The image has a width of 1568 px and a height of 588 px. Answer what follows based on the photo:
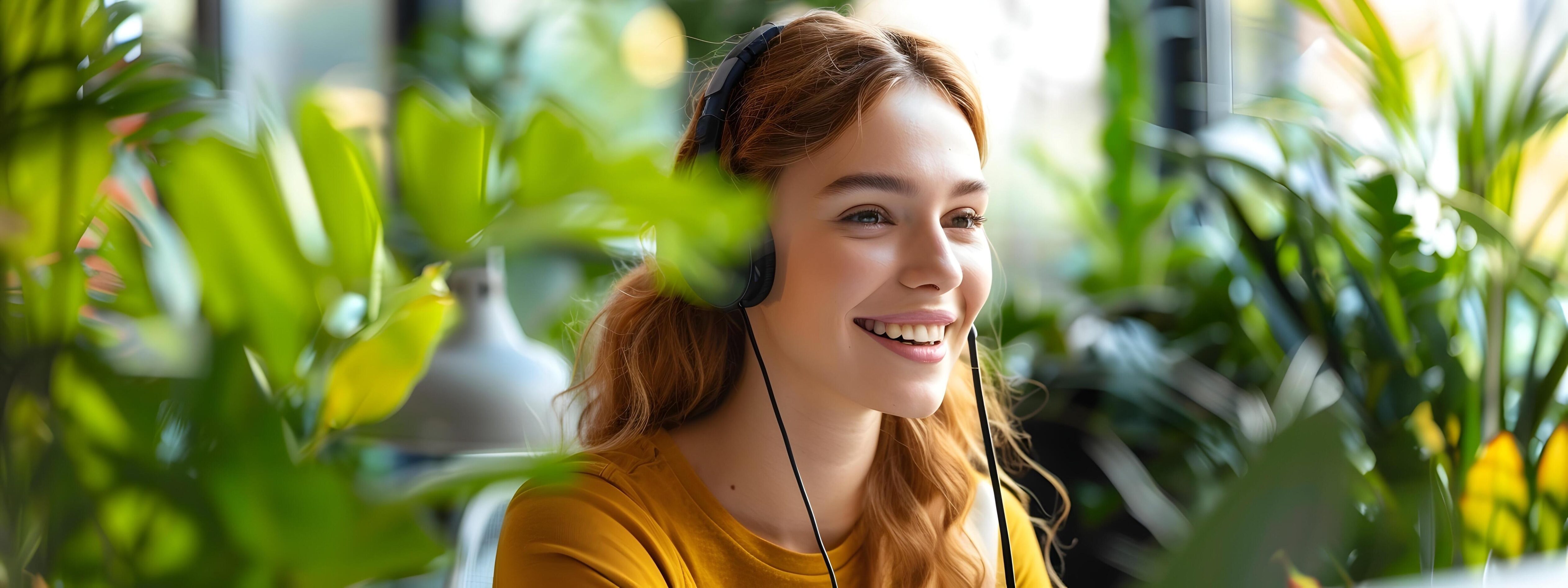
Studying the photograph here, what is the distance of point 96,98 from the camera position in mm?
326

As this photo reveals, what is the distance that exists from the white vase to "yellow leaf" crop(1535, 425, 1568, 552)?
3.81ft

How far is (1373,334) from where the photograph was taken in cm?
127

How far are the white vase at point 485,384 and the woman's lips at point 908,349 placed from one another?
26 centimetres

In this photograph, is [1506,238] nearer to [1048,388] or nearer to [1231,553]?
[1048,388]

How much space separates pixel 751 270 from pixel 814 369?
0.09 m

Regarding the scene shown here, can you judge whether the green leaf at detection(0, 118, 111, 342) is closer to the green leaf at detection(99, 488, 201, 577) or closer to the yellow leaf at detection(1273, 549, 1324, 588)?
the green leaf at detection(99, 488, 201, 577)

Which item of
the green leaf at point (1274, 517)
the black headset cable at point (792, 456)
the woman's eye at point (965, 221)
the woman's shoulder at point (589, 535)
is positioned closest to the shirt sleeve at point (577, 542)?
the woman's shoulder at point (589, 535)

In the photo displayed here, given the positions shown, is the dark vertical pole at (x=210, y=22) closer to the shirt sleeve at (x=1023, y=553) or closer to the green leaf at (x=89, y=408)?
the shirt sleeve at (x=1023, y=553)

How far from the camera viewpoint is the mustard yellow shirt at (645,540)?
0.77 m

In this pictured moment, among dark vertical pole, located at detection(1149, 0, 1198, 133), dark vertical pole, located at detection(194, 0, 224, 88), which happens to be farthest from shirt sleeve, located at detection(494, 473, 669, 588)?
dark vertical pole, located at detection(1149, 0, 1198, 133)

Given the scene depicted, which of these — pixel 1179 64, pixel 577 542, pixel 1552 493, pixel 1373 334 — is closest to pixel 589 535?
pixel 577 542

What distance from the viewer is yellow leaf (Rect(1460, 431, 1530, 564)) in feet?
3.96

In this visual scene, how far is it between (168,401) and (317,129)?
0.23ft

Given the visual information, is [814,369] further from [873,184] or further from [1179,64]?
[1179,64]
